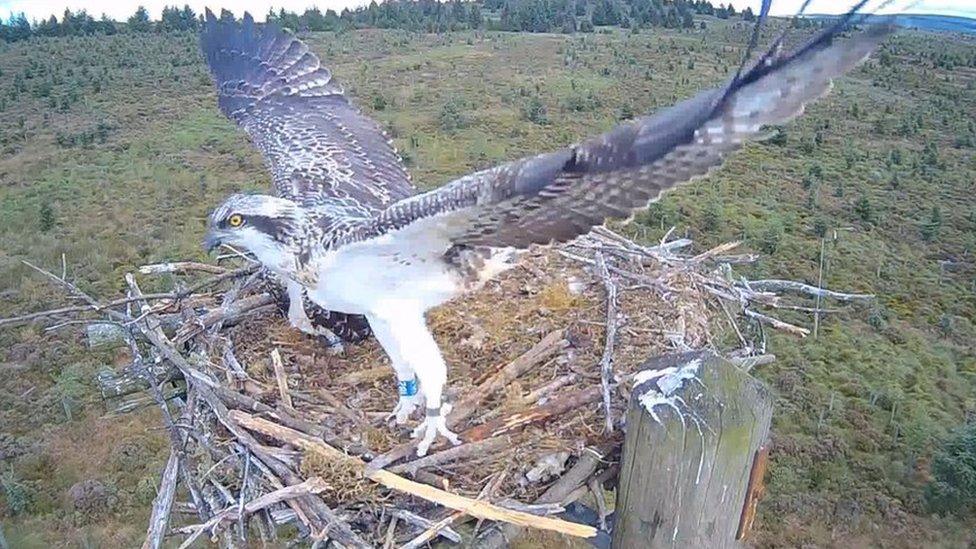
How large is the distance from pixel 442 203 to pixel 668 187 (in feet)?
2.37

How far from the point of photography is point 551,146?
690 inches

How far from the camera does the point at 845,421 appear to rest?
9516 millimetres

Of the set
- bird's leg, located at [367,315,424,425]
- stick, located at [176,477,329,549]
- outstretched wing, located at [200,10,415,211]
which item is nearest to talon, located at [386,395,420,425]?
bird's leg, located at [367,315,424,425]

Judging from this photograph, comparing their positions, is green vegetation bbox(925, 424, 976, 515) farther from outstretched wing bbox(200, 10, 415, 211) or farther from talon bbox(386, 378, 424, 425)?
talon bbox(386, 378, 424, 425)

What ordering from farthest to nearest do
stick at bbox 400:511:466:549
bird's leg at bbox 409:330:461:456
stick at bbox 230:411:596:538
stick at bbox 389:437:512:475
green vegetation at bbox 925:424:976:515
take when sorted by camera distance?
green vegetation at bbox 925:424:976:515 < bird's leg at bbox 409:330:461:456 < stick at bbox 389:437:512:475 < stick at bbox 400:511:466:549 < stick at bbox 230:411:596:538

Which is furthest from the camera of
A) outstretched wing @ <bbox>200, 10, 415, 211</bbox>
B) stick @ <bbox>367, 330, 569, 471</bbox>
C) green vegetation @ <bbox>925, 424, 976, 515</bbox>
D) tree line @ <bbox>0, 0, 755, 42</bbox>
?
tree line @ <bbox>0, 0, 755, 42</bbox>

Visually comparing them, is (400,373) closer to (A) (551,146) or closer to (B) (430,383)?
(B) (430,383)

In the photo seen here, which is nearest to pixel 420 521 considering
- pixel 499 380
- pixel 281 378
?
pixel 499 380

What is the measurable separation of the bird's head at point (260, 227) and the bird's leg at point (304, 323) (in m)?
0.75

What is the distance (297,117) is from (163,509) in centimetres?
277

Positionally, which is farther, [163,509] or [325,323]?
[325,323]

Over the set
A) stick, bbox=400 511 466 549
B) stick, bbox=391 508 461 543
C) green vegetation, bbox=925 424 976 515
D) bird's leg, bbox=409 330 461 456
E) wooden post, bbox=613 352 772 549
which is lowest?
green vegetation, bbox=925 424 976 515

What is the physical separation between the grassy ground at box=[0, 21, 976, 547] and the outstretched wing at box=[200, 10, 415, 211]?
1.71m

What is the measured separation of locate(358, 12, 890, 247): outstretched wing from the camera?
1.77 meters
